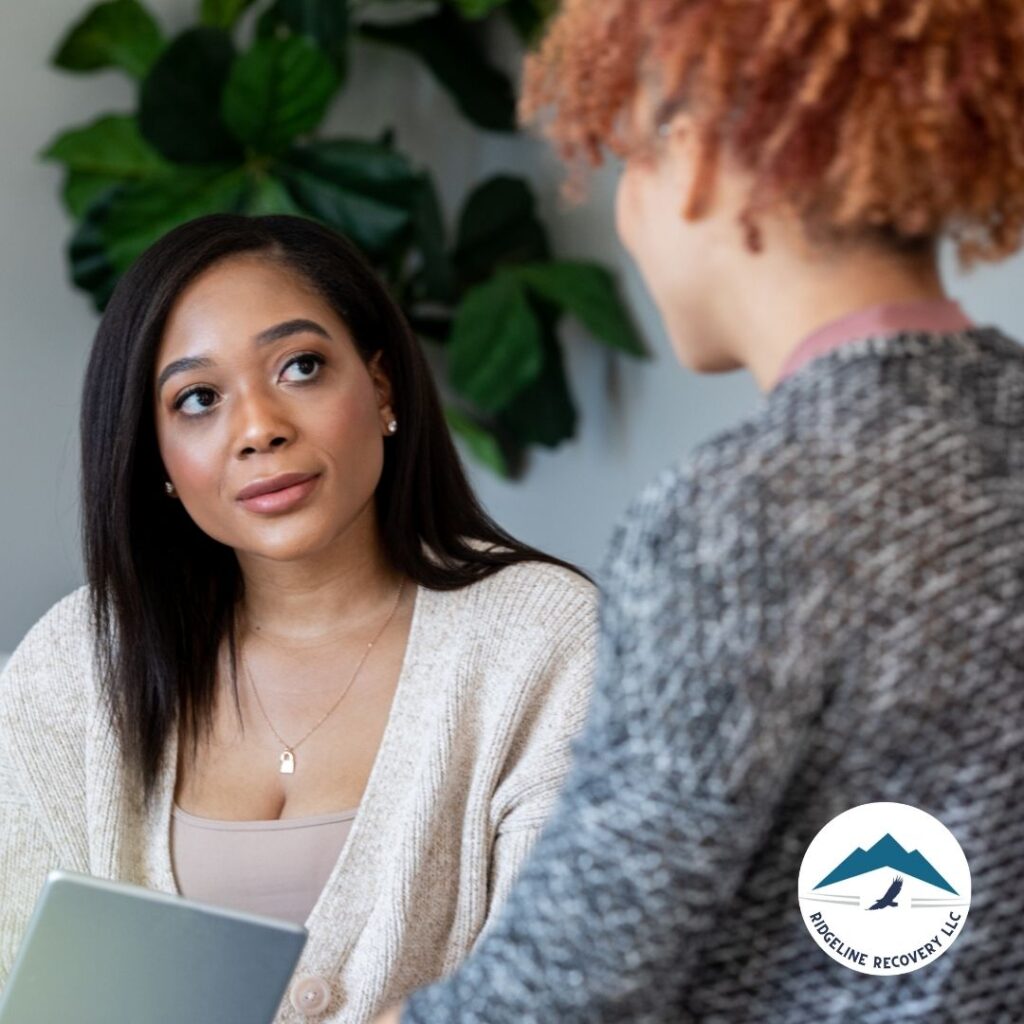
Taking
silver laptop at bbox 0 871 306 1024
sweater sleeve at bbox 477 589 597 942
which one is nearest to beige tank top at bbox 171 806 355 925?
sweater sleeve at bbox 477 589 597 942

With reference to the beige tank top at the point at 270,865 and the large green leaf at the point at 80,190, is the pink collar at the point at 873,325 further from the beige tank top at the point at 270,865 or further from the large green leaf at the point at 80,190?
the large green leaf at the point at 80,190

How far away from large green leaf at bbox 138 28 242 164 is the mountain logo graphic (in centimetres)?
269

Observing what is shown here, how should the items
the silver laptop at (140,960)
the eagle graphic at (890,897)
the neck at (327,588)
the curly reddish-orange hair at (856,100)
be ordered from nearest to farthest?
→ the curly reddish-orange hair at (856,100), the eagle graphic at (890,897), the silver laptop at (140,960), the neck at (327,588)

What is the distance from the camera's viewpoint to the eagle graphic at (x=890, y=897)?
2.59 feet

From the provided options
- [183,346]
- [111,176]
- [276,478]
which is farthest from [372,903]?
[111,176]

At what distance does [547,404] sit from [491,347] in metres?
0.19

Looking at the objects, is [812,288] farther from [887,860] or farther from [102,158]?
[102,158]

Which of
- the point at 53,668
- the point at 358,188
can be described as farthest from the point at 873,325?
the point at 358,188

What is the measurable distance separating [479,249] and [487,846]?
2.17m

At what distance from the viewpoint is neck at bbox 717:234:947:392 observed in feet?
2.43

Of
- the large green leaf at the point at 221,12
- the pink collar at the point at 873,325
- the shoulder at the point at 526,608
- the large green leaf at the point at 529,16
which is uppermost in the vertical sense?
the large green leaf at the point at 529,16

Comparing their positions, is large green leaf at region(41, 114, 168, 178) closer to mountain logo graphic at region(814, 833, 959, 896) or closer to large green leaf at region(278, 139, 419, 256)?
large green leaf at region(278, 139, 419, 256)

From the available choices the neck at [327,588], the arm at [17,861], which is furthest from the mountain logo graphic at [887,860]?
the arm at [17,861]

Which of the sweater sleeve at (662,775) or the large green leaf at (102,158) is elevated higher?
the large green leaf at (102,158)
